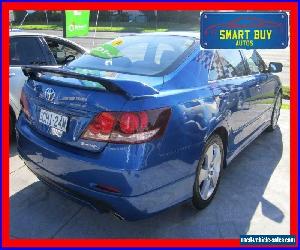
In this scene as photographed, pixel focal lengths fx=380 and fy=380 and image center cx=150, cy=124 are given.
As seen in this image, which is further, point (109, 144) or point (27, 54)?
point (27, 54)

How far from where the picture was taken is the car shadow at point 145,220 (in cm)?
307

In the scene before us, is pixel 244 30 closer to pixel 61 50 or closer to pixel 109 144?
pixel 109 144

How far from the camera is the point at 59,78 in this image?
299 cm

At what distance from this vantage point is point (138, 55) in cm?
355

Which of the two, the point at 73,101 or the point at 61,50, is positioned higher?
the point at 61,50

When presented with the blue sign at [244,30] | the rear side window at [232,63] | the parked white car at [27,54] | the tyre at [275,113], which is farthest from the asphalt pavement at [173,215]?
the tyre at [275,113]

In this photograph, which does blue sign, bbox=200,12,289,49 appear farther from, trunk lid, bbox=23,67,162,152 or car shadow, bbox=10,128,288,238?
car shadow, bbox=10,128,288,238

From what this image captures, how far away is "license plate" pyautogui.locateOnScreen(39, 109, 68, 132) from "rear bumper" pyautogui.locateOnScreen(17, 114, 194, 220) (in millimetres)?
151

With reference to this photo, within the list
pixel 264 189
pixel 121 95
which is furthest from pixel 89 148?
pixel 264 189

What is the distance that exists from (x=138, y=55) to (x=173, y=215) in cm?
149

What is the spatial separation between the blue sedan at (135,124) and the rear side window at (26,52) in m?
1.62

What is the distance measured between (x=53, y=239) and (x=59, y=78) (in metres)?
1.26

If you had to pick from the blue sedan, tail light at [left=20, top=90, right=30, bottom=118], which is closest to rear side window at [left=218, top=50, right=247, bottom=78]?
the blue sedan

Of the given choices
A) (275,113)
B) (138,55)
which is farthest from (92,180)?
(275,113)
